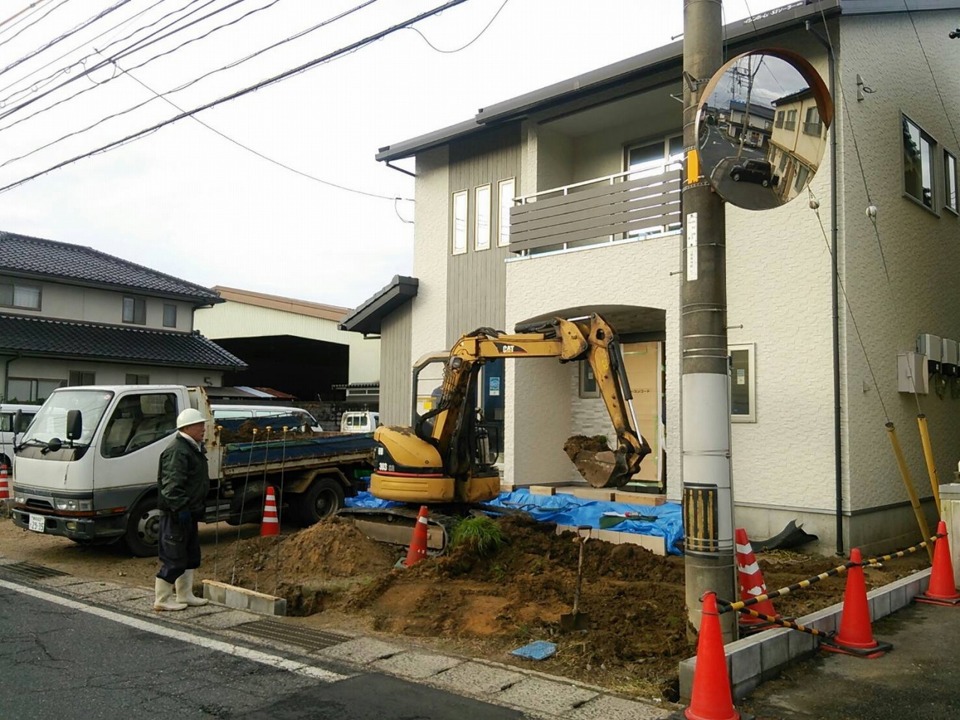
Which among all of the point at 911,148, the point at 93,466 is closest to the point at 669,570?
the point at 93,466

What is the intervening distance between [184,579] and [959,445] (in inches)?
471

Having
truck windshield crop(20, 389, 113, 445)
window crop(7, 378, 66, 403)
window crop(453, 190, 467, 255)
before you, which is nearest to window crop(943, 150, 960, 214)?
window crop(453, 190, 467, 255)

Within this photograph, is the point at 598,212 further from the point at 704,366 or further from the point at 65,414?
the point at 65,414

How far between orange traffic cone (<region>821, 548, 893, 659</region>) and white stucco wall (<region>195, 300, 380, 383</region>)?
27843 millimetres

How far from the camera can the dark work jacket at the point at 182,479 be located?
7637mm

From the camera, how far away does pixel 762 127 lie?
5.59 metres

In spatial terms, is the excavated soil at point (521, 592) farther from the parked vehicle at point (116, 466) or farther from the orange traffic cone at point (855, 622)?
the parked vehicle at point (116, 466)

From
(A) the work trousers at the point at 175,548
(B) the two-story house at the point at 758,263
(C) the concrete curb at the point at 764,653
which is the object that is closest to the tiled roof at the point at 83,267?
(B) the two-story house at the point at 758,263

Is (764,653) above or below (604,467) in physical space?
below

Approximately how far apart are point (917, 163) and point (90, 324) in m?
23.7

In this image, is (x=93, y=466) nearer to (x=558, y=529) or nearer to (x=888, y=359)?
(x=558, y=529)

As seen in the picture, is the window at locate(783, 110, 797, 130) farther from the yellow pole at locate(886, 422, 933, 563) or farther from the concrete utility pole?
the yellow pole at locate(886, 422, 933, 563)

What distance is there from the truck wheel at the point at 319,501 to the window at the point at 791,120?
8556 millimetres

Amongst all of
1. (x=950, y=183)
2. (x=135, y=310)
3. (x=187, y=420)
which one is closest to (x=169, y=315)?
(x=135, y=310)
